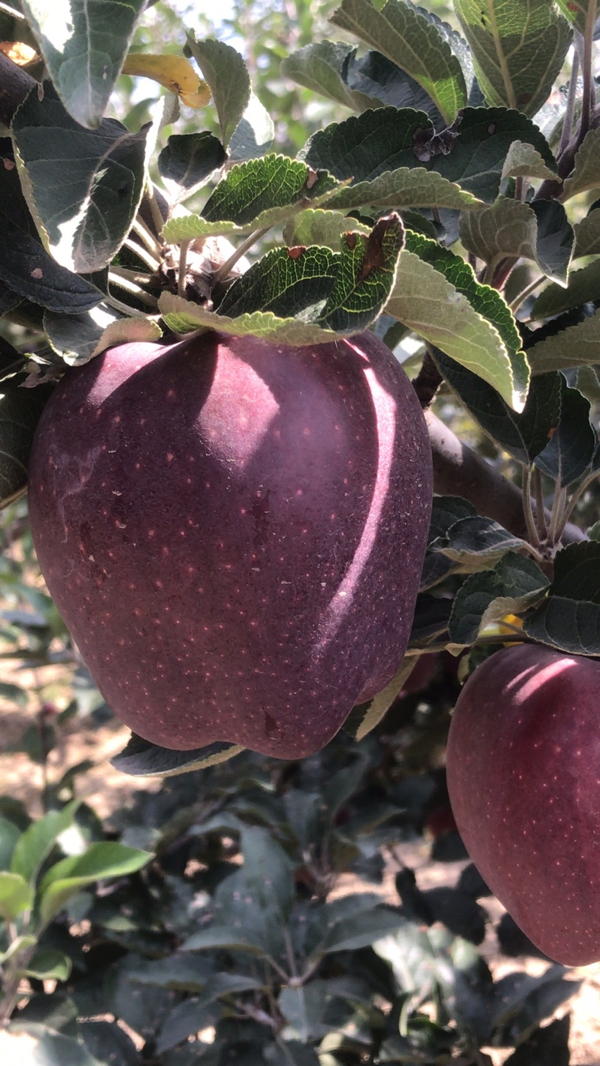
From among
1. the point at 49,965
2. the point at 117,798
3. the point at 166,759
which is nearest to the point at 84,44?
the point at 166,759

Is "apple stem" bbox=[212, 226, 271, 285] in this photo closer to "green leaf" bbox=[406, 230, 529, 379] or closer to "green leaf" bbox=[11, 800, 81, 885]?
"green leaf" bbox=[406, 230, 529, 379]

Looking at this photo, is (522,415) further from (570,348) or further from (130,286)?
(130,286)

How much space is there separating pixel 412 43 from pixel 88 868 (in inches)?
40.1

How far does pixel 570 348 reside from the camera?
58 cm

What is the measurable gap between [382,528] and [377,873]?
138cm

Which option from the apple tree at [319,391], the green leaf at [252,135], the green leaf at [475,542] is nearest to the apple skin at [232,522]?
the apple tree at [319,391]

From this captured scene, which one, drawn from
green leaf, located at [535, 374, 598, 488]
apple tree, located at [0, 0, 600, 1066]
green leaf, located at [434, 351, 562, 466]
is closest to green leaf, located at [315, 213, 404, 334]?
apple tree, located at [0, 0, 600, 1066]

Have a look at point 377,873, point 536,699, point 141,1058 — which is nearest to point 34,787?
point 377,873

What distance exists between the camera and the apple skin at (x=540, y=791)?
63 centimetres

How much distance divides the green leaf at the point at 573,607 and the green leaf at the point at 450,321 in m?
0.21

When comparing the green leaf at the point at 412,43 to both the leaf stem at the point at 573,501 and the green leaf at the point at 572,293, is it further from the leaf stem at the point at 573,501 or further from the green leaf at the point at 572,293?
the leaf stem at the point at 573,501

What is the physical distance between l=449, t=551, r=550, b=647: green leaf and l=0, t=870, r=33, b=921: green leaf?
0.76 metres

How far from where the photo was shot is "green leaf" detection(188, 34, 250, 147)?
55cm

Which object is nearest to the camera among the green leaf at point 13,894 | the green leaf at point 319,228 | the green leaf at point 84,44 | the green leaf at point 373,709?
the green leaf at point 84,44
